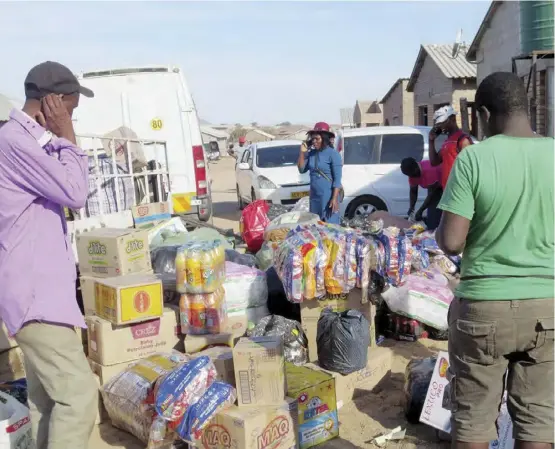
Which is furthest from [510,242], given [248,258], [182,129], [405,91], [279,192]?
[405,91]

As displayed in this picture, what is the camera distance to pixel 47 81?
2748 mm

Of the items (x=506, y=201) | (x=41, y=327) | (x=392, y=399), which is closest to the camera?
(x=506, y=201)

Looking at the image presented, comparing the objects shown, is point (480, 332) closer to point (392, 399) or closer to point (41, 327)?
point (41, 327)

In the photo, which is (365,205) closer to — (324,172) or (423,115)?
(324,172)

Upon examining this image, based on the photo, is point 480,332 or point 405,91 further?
point 405,91

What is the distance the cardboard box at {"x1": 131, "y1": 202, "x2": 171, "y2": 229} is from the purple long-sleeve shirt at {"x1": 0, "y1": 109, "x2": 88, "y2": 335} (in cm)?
362

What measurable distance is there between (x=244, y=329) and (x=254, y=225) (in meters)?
3.16

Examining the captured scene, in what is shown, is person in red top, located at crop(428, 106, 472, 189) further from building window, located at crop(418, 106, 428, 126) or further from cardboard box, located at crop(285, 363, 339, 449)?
building window, located at crop(418, 106, 428, 126)

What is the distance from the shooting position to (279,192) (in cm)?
1237

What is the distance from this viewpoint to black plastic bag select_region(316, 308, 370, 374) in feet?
14.2

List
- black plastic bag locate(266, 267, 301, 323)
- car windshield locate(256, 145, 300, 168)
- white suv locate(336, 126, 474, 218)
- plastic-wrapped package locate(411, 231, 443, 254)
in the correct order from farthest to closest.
Answer: car windshield locate(256, 145, 300, 168) < white suv locate(336, 126, 474, 218) < plastic-wrapped package locate(411, 231, 443, 254) < black plastic bag locate(266, 267, 301, 323)

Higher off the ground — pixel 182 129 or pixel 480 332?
pixel 182 129

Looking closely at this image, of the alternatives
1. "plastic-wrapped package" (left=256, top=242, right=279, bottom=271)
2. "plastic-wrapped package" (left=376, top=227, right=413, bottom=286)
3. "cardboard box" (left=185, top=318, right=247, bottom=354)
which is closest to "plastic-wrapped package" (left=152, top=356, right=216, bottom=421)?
"cardboard box" (left=185, top=318, right=247, bottom=354)

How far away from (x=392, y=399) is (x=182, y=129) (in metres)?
4.91
